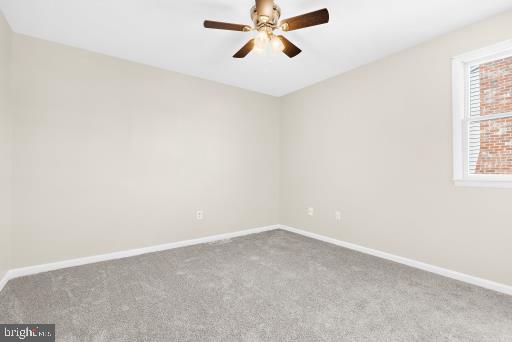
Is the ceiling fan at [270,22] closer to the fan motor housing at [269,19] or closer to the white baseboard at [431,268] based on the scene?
the fan motor housing at [269,19]

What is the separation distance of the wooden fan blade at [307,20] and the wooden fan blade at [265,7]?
13 centimetres

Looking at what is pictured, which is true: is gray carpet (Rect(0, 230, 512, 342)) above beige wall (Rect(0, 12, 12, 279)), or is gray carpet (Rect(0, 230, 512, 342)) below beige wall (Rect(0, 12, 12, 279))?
below

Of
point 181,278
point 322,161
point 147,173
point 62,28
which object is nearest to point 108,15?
point 62,28

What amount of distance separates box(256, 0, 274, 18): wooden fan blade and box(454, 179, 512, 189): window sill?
237 centimetres

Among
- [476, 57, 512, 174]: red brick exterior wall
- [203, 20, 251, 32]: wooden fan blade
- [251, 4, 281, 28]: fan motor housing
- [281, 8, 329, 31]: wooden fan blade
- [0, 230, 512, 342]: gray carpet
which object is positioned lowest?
[0, 230, 512, 342]: gray carpet

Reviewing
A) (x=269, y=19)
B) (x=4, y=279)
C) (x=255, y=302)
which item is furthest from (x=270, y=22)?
(x=4, y=279)

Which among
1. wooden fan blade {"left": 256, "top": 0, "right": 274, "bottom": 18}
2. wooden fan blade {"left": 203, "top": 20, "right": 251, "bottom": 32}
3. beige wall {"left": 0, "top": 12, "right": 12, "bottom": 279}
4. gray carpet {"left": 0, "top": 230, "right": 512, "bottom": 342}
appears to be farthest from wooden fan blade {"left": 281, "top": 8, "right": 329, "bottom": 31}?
beige wall {"left": 0, "top": 12, "right": 12, "bottom": 279}

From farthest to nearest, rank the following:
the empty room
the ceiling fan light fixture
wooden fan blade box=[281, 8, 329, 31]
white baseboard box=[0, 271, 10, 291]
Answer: white baseboard box=[0, 271, 10, 291] → the ceiling fan light fixture → the empty room → wooden fan blade box=[281, 8, 329, 31]

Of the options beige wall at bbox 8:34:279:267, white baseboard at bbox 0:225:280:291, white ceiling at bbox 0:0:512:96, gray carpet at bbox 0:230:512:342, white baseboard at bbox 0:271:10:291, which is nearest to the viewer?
gray carpet at bbox 0:230:512:342

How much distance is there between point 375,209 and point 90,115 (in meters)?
3.68

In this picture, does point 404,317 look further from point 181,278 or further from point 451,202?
point 181,278

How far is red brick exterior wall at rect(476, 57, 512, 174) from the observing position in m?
2.31

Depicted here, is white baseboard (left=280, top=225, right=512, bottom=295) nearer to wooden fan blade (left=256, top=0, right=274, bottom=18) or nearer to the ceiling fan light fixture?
the ceiling fan light fixture

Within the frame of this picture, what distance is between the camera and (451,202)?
253 centimetres
